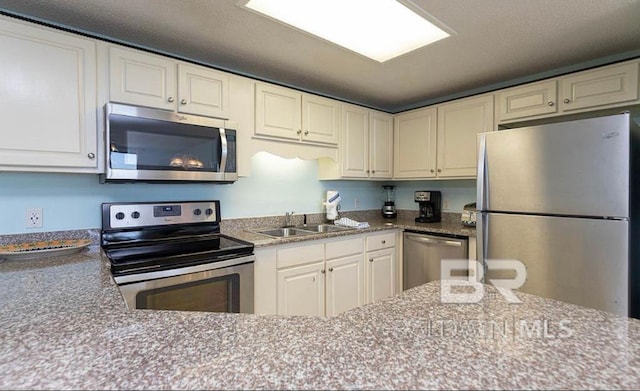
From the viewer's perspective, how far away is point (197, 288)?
5.70ft

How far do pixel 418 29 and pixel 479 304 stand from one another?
1.57 meters

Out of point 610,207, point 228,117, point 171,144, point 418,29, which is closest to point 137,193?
point 171,144

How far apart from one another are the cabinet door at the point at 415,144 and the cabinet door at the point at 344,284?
3.57 feet

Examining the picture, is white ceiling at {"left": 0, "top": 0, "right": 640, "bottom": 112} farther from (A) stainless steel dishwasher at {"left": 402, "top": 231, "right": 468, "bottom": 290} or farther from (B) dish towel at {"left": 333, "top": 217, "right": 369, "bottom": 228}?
(A) stainless steel dishwasher at {"left": 402, "top": 231, "right": 468, "bottom": 290}

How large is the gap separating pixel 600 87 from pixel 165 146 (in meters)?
2.81

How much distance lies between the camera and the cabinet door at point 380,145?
3.17 meters

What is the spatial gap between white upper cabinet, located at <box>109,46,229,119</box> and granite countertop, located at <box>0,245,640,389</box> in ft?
4.22

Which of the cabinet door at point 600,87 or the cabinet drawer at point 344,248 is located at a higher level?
the cabinet door at point 600,87

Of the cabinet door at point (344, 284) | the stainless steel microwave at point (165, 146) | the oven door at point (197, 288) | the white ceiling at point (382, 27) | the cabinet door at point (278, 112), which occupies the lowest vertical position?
the cabinet door at point (344, 284)

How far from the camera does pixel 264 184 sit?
272cm

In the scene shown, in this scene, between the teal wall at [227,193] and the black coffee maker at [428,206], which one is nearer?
the teal wall at [227,193]

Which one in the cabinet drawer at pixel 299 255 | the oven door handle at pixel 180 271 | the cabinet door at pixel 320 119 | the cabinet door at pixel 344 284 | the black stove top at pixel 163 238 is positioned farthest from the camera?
the cabinet door at pixel 320 119

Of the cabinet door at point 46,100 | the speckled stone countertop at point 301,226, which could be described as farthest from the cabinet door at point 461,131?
the cabinet door at point 46,100

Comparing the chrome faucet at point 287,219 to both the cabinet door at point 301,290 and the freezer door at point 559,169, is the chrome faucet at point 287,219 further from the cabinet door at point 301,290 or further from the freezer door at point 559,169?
the freezer door at point 559,169
